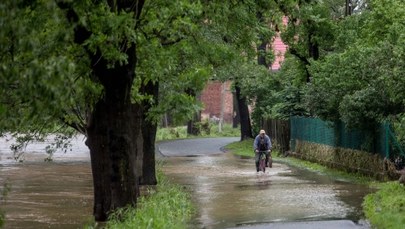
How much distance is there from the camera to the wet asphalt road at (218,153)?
45.3ft

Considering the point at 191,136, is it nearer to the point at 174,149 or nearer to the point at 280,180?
the point at 174,149

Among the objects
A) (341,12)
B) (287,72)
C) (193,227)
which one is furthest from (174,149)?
(193,227)

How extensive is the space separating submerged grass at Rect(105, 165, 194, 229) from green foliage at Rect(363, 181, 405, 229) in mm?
3552

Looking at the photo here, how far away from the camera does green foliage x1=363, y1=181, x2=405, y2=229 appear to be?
13.6 meters

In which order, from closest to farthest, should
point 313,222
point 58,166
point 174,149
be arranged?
point 313,222, point 58,166, point 174,149

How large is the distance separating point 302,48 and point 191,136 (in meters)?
28.2

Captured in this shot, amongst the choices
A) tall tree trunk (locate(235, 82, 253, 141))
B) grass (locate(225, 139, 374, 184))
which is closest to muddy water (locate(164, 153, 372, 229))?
grass (locate(225, 139, 374, 184))

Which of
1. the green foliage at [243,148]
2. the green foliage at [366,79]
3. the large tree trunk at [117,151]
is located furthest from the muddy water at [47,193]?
the green foliage at [243,148]

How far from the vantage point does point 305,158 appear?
109 ft

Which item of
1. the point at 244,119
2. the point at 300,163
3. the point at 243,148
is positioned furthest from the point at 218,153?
the point at 300,163

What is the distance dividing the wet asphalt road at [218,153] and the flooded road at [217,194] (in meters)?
0.34

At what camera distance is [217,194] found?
20.4m

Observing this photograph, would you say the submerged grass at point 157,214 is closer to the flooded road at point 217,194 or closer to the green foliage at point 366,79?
the flooded road at point 217,194

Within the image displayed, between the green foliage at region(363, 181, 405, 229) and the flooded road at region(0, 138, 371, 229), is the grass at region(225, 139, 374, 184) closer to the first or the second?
the flooded road at region(0, 138, 371, 229)
